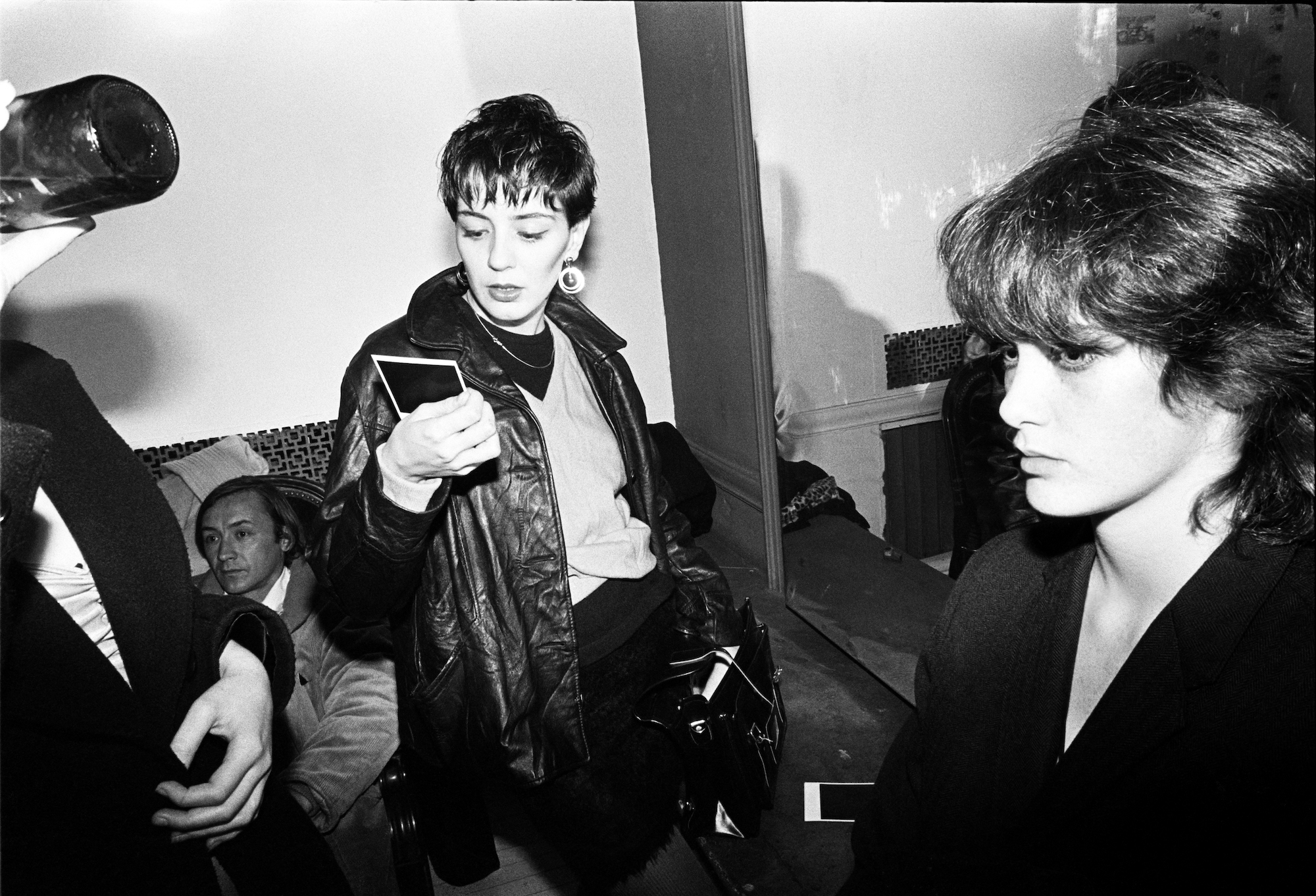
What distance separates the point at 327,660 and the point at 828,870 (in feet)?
4.65

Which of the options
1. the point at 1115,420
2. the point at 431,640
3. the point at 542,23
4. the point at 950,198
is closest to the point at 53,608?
the point at 431,640

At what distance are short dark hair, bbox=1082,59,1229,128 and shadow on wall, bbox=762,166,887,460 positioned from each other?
1.16 meters

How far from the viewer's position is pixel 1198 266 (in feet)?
2.92

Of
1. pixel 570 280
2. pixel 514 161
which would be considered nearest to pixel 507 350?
pixel 570 280

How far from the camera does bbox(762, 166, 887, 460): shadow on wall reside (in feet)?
9.23

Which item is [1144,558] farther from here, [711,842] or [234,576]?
[234,576]

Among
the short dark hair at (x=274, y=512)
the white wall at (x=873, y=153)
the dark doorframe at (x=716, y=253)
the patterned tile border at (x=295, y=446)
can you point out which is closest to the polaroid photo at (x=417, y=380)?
the white wall at (x=873, y=153)

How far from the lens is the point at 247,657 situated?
1263 millimetres

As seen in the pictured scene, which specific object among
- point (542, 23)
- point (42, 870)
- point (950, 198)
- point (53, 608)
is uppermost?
point (542, 23)

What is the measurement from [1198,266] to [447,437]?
92 cm

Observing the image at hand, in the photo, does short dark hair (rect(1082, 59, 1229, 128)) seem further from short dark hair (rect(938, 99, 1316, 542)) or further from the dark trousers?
the dark trousers

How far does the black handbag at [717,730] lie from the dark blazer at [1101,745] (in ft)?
1.41

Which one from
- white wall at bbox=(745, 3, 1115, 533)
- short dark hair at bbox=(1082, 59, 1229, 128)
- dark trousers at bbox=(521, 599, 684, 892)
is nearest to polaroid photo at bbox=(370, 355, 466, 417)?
dark trousers at bbox=(521, 599, 684, 892)

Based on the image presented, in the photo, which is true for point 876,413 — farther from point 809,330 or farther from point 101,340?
point 101,340
